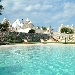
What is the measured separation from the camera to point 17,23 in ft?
328

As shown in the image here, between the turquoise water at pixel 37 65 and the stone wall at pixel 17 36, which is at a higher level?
the stone wall at pixel 17 36

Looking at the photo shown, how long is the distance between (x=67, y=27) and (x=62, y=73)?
108 m

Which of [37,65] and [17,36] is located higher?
[17,36]

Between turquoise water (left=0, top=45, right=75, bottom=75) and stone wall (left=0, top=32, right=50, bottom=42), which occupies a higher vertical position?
stone wall (left=0, top=32, right=50, bottom=42)

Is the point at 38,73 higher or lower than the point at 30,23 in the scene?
lower

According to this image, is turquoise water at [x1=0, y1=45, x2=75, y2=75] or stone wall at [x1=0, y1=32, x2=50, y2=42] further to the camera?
stone wall at [x1=0, y1=32, x2=50, y2=42]

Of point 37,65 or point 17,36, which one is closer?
point 37,65

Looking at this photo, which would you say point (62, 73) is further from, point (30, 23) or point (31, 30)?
point (30, 23)

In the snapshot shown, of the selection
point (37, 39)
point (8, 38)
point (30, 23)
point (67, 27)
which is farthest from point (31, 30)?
point (67, 27)

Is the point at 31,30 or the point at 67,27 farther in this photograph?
the point at 67,27

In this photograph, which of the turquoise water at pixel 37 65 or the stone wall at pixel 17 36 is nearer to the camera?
the turquoise water at pixel 37 65

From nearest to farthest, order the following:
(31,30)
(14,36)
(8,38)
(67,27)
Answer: (8,38), (14,36), (31,30), (67,27)

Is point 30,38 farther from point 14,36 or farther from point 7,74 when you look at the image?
point 7,74

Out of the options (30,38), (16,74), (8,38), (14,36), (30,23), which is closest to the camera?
(16,74)
